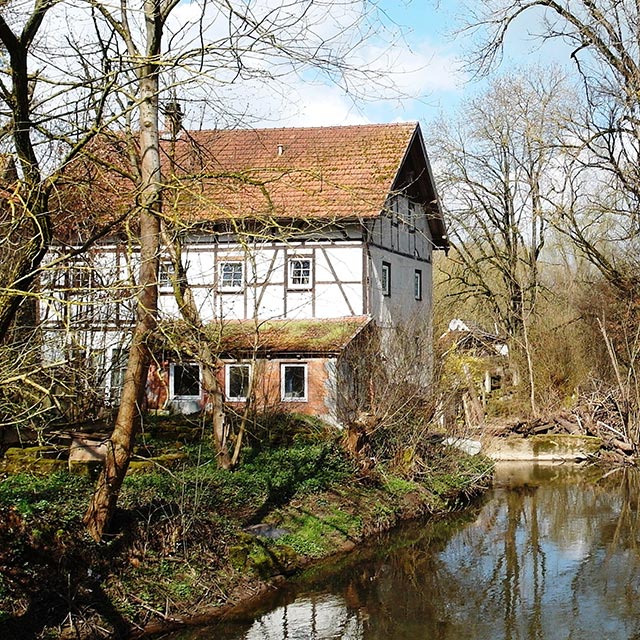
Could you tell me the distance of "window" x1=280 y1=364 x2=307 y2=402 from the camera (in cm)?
2167

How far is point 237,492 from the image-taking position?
14227 mm

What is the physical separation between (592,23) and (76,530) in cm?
1462

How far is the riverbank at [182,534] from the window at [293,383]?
4046mm

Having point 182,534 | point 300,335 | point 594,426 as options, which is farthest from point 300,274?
point 182,534

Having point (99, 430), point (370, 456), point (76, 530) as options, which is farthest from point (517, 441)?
point (76, 530)

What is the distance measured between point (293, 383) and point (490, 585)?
1000 cm

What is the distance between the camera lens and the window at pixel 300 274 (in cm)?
2316

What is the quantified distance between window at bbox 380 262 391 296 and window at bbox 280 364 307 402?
4.20m

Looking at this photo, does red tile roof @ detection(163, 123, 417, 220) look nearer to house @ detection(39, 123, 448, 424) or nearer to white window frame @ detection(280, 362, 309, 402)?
house @ detection(39, 123, 448, 424)

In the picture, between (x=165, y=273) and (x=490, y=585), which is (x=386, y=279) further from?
(x=165, y=273)

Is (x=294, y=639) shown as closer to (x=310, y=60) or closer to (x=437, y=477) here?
(x=310, y=60)

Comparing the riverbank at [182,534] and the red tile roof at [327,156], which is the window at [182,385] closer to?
the red tile roof at [327,156]

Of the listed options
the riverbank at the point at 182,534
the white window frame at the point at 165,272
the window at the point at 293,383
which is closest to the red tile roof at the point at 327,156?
the window at the point at 293,383

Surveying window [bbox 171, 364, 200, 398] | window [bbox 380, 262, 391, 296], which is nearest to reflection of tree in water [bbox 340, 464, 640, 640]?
window [bbox 380, 262, 391, 296]
